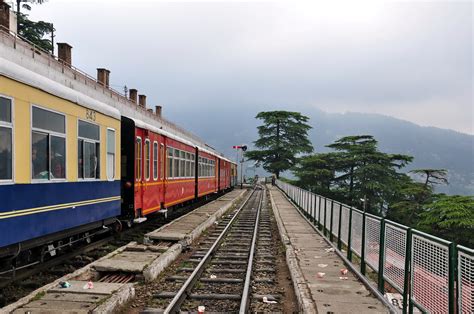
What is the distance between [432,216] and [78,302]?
2334 cm

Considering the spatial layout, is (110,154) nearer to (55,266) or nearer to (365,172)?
(55,266)

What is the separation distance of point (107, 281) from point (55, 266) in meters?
1.50

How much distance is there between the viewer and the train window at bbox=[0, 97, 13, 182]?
19.0ft

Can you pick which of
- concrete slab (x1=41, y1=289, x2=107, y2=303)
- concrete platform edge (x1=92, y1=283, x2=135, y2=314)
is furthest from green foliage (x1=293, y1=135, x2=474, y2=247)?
concrete slab (x1=41, y1=289, x2=107, y2=303)

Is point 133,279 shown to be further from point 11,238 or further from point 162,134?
point 162,134

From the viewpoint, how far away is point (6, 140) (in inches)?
231

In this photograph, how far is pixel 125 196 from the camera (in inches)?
467

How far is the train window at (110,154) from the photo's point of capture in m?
10.1

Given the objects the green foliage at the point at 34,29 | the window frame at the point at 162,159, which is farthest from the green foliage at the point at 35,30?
the window frame at the point at 162,159

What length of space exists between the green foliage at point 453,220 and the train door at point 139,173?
1774 centimetres

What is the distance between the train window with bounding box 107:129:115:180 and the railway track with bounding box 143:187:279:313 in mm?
2539

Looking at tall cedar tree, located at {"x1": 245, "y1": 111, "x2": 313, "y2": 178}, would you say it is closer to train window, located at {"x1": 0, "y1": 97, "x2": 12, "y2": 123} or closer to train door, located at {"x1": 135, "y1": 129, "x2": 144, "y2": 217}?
train door, located at {"x1": 135, "y1": 129, "x2": 144, "y2": 217}

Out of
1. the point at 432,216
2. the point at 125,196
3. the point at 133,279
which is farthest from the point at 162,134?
the point at 432,216

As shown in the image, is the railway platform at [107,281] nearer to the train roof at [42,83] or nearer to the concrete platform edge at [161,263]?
the concrete platform edge at [161,263]
